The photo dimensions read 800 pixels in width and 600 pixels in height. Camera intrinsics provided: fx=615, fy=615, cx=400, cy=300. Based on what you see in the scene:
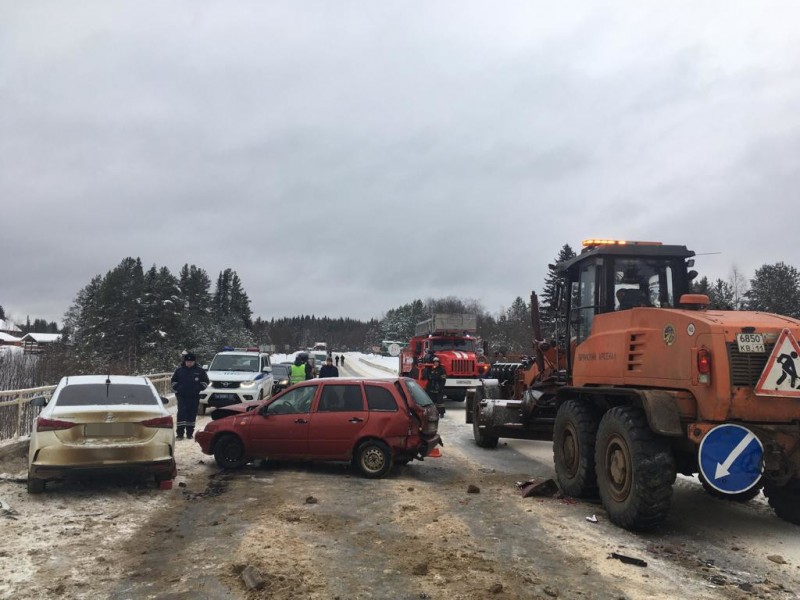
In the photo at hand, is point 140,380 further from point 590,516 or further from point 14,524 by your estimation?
point 590,516

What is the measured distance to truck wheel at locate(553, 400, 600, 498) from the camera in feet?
25.5

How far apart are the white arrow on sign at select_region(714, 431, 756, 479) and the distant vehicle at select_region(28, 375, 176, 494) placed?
6.40 metres

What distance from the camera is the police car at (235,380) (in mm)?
18172

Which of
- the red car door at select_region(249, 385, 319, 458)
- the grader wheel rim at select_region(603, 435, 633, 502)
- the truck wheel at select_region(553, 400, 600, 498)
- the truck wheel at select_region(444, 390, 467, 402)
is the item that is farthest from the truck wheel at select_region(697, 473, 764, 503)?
the truck wheel at select_region(444, 390, 467, 402)

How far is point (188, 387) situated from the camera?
41.1ft

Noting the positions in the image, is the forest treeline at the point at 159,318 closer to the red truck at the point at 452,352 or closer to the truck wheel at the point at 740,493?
the red truck at the point at 452,352

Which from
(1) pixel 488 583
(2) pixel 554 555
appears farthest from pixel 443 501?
(1) pixel 488 583

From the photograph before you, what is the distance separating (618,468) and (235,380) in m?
13.7

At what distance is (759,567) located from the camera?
5.49 m

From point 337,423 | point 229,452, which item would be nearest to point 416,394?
point 337,423

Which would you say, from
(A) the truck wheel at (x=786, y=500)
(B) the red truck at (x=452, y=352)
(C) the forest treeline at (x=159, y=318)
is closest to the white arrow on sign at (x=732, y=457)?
(A) the truck wheel at (x=786, y=500)

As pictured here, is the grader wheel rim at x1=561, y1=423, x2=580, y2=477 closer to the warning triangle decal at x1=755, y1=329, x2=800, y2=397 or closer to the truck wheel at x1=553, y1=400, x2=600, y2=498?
the truck wheel at x1=553, y1=400, x2=600, y2=498

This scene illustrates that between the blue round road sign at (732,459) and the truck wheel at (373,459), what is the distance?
15.7 feet

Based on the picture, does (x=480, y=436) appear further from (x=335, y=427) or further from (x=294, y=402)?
(x=294, y=402)
